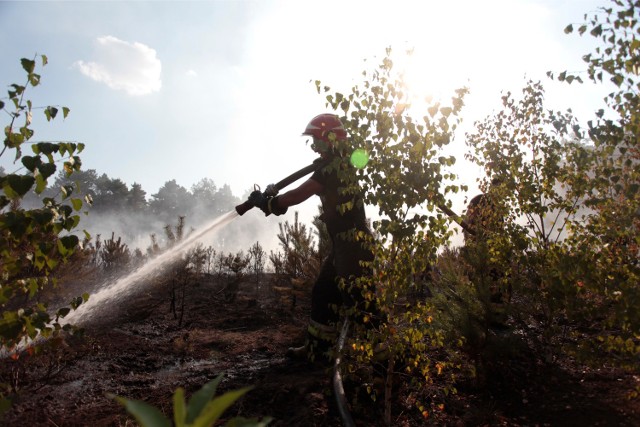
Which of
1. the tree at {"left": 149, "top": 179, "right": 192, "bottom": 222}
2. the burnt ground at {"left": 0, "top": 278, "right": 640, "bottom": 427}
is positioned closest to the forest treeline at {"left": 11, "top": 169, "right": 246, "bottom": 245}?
the tree at {"left": 149, "top": 179, "right": 192, "bottom": 222}

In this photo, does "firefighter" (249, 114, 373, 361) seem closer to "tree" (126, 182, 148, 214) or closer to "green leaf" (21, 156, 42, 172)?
"green leaf" (21, 156, 42, 172)

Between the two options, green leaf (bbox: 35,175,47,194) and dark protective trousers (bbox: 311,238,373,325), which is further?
dark protective trousers (bbox: 311,238,373,325)

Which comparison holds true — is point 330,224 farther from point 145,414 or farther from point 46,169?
point 145,414

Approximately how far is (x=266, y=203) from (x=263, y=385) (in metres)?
1.69

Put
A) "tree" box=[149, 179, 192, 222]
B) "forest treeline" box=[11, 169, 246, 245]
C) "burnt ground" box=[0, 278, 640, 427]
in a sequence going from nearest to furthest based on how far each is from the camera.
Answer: "burnt ground" box=[0, 278, 640, 427] → "forest treeline" box=[11, 169, 246, 245] → "tree" box=[149, 179, 192, 222]

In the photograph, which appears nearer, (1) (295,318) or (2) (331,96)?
(2) (331,96)

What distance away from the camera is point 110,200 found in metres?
43.5

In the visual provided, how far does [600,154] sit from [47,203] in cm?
315

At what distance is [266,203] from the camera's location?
4168mm

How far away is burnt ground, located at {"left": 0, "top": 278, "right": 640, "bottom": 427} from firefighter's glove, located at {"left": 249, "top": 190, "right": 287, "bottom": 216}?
1.59 metres

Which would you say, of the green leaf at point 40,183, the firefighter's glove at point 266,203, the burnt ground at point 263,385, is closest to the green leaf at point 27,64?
the green leaf at point 40,183

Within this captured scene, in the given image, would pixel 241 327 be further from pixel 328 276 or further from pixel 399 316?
pixel 399 316

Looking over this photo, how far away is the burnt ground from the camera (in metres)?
2.92

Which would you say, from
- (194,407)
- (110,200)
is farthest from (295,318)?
(110,200)
